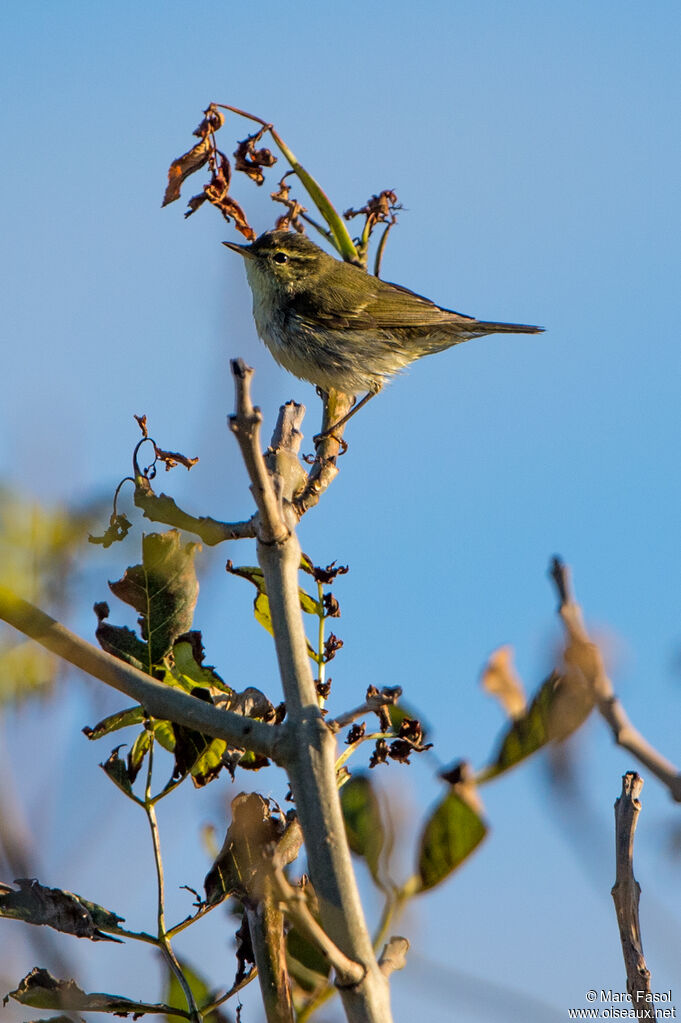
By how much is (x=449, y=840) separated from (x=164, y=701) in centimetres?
51

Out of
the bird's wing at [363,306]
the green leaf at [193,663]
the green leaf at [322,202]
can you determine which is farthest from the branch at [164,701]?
the bird's wing at [363,306]

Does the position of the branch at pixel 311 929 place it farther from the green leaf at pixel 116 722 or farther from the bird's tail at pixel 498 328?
the bird's tail at pixel 498 328

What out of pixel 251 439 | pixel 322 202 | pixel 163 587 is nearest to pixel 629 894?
pixel 251 439

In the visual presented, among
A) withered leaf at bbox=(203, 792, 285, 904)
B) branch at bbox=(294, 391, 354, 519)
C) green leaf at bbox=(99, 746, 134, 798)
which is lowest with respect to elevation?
withered leaf at bbox=(203, 792, 285, 904)

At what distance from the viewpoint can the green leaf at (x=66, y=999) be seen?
183 cm

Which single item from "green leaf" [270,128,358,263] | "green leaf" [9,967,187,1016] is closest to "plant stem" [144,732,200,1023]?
"green leaf" [9,967,187,1016]

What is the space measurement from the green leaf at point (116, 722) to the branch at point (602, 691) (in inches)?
47.5

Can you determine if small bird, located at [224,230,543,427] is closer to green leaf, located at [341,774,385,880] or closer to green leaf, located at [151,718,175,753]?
green leaf, located at [151,718,175,753]

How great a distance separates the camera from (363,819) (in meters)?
1.86

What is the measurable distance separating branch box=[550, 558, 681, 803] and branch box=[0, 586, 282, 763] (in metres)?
0.59

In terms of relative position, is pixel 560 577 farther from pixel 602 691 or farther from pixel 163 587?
pixel 163 587

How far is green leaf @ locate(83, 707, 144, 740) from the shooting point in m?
2.06

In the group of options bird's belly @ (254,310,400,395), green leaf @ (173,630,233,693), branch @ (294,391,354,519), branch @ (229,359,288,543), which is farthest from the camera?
bird's belly @ (254,310,400,395)

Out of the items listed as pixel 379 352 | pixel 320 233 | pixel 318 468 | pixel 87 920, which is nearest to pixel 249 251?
pixel 379 352
